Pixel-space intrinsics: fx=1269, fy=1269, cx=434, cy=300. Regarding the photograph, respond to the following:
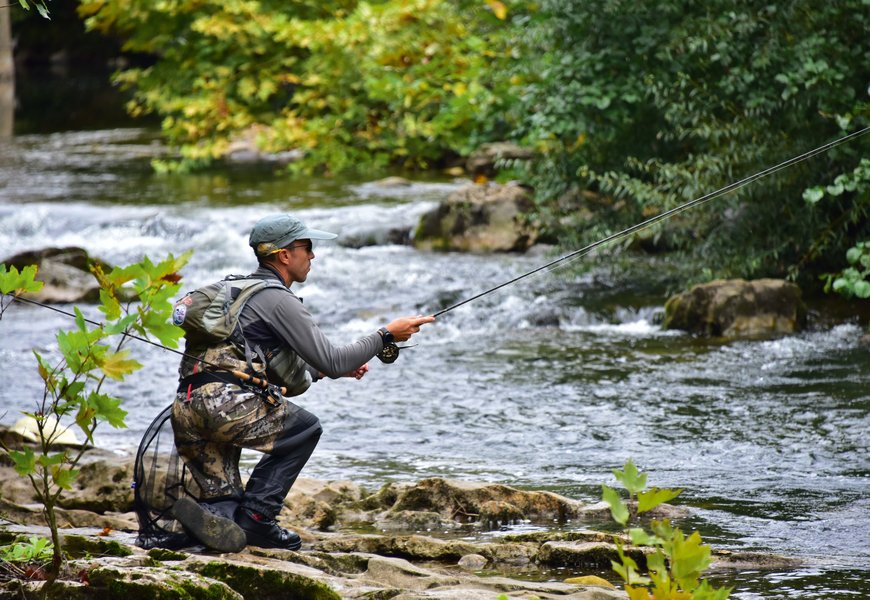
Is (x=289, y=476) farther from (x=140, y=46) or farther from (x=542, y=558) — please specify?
(x=140, y=46)

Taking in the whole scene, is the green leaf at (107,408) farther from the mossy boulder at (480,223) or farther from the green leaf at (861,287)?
the mossy boulder at (480,223)

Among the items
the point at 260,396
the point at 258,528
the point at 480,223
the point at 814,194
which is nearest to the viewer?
the point at 260,396

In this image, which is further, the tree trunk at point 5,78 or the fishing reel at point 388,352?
the tree trunk at point 5,78

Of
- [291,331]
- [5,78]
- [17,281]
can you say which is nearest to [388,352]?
[291,331]

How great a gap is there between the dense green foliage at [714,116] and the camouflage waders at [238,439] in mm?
5822

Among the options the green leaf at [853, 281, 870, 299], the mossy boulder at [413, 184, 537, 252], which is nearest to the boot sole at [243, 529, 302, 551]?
the green leaf at [853, 281, 870, 299]

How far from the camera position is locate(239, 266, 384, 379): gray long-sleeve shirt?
482cm

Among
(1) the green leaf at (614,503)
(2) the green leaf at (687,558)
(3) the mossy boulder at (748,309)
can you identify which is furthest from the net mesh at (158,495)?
(3) the mossy boulder at (748,309)

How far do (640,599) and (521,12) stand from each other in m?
15.7

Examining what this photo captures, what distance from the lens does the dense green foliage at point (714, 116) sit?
33.7 feet

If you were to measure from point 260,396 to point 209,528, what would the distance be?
53cm

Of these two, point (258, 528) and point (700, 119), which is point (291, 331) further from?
point (700, 119)

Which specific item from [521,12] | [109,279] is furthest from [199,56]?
[109,279]

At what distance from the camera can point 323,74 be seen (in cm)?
2081
